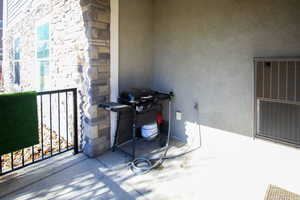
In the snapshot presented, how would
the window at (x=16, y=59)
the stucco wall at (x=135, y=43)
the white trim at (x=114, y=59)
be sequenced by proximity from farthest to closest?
the window at (x=16, y=59) < the stucco wall at (x=135, y=43) < the white trim at (x=114, y=59)

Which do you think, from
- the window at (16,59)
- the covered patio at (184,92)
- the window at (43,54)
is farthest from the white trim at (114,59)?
the window at (16,59)

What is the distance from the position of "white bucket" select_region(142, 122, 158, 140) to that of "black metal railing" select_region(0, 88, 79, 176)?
3.44 ft

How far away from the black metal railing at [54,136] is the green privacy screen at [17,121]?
13 cm

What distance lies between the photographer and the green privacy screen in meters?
2.16

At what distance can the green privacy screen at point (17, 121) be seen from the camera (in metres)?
2.16

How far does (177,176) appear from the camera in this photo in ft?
7.68

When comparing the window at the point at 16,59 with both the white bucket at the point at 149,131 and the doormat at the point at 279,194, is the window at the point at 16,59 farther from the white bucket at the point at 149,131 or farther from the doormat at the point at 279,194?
the doormat at the point at 279,194

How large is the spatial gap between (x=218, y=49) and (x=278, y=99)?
1.02m

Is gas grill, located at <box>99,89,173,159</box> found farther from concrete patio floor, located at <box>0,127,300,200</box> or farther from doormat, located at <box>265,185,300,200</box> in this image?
doormat, located at <box>265,185,300,200</box>

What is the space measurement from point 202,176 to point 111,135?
4.87 feet

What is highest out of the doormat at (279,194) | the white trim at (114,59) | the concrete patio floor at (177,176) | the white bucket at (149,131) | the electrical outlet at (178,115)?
the white trim at (114,59)

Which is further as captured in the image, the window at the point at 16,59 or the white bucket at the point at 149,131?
the window at the point at 16,59

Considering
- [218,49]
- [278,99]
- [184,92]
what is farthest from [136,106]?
[278,99]

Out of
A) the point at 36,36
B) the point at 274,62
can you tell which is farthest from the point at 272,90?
the point at 36,36
